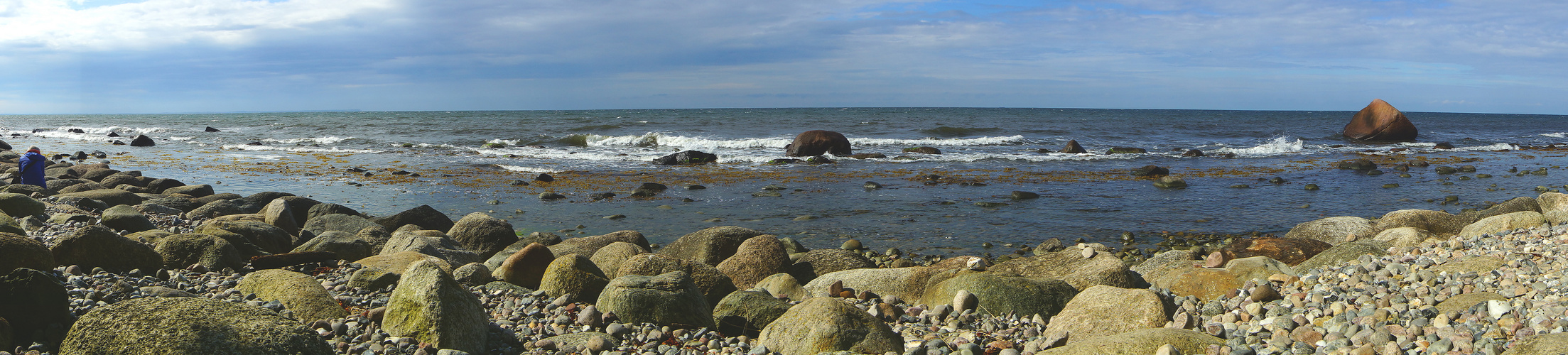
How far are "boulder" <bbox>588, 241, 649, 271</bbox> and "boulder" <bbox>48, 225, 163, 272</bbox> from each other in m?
3.12

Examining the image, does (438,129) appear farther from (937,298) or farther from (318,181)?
(937,298)

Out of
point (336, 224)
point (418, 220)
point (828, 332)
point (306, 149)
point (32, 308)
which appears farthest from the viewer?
point (306, 149)

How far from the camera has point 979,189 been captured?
14961 millimetres

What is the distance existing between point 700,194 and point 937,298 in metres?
9.05

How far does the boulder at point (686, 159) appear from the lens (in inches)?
840

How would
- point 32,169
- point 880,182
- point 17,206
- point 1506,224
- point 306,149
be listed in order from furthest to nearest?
point 306,149
point 880,182
point 32,169
point 17,206
point 1506,224

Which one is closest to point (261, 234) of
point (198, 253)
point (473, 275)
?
point (198, 253)

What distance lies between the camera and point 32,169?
12195 millimetres

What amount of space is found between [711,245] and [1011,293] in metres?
3.63

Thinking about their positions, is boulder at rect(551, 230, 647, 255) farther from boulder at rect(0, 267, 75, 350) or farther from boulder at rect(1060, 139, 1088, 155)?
boulder at rect(1060, 139, 1088, 155)

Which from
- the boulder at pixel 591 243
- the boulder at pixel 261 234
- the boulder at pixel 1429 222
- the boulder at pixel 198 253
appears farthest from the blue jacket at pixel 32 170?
the boulder at pixel 1429 222

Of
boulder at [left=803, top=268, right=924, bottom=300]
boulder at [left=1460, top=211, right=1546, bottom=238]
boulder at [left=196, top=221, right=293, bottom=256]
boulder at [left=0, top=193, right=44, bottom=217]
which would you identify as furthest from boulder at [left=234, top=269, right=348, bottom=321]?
boulder at [left=1460, top=211, right=1546, bottom=238]

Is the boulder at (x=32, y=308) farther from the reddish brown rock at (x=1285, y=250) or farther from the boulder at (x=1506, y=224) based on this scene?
the boulder at (x=1506, y=224)

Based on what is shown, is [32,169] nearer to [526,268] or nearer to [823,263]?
[526,268]
